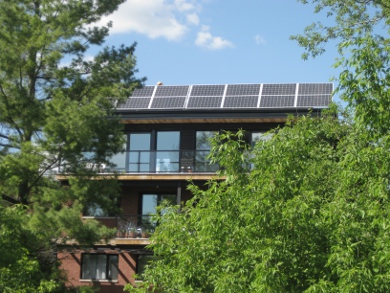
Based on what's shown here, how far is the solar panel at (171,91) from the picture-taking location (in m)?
41.0

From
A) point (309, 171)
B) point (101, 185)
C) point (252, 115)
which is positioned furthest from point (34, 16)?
point (309, 171)

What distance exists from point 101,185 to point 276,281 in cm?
1649

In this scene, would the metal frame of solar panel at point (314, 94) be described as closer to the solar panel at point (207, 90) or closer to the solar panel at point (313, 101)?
the solar panel at point (313, 101)

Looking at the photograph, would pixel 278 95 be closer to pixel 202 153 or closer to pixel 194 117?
pixel 194 117

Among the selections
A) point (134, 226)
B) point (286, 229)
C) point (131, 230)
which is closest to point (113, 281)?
point (131, 230)

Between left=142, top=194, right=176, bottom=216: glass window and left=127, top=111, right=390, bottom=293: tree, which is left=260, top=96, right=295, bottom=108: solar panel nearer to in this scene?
left=142, top=194, right=176, bottom=216: glass window

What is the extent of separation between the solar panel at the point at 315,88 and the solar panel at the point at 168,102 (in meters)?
5.79

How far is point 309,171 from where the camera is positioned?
58.0 ft

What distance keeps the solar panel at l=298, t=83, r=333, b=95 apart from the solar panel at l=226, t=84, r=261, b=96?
7.05 ft

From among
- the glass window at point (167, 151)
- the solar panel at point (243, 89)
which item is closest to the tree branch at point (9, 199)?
the glass window at point (167, 151)

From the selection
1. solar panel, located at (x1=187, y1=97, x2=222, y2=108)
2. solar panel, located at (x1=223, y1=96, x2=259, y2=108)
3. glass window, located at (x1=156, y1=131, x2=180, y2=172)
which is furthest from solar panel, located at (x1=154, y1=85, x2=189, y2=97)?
solar panel, located at (x1=223, y1=96, x2=259, y2=108)

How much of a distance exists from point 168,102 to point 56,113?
11611 millimetres

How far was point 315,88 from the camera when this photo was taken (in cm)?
4097

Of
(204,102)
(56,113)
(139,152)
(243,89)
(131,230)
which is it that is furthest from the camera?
(243,89)
